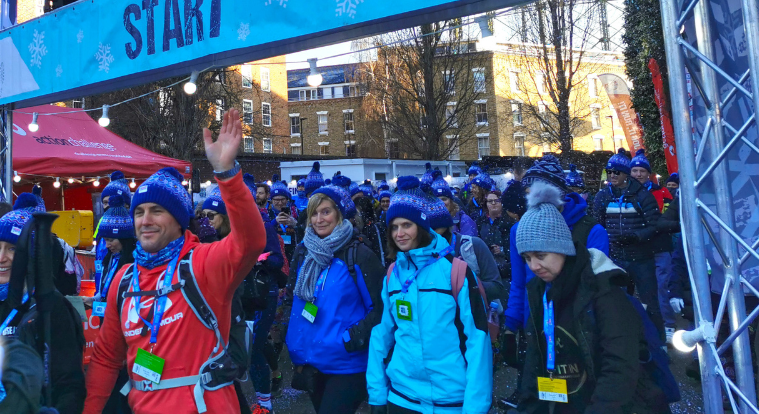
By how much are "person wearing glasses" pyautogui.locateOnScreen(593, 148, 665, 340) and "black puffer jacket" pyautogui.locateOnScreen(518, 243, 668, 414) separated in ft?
14.9

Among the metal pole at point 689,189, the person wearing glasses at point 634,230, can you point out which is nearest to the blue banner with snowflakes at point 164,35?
the metal pole at point 689,189

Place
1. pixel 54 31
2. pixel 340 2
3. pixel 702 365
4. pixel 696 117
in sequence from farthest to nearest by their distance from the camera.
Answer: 1. pixel 54 31
2. pixel 340 2
3. pixel 696 117
4. pixel 702 365

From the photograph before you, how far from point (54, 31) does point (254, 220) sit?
19.9 feet

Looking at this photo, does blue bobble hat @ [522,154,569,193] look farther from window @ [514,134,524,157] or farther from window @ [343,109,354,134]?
window @ [343,109,354,134]

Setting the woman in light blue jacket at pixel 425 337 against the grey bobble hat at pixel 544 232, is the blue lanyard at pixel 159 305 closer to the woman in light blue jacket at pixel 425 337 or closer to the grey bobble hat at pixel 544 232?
the woman in light blue jacket at pixel 425 337

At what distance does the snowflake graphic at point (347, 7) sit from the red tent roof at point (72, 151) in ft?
27.3

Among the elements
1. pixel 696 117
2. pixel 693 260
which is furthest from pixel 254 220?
pixel 696 117

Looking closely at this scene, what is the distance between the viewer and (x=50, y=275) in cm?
260

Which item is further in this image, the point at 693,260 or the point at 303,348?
the point at 303,348

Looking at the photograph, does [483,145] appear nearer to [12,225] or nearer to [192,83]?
[192,83]

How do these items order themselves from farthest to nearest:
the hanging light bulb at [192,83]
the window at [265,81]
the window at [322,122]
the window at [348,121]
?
the window at [322,122] → the window at [348,121] → the window at [265,81] → the hanging light bulb at [192,83]

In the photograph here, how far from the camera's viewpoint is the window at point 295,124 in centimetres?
6275

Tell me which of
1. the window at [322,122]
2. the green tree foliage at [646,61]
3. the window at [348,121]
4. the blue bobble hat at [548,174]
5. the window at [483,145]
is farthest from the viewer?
the window at [322,122]

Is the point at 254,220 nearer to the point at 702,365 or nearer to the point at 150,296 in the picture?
the point at 150,296
